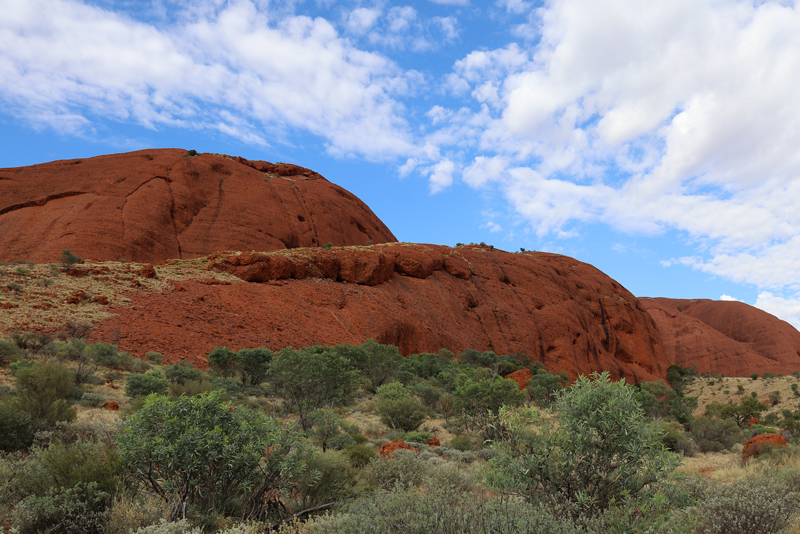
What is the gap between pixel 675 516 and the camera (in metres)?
4.16

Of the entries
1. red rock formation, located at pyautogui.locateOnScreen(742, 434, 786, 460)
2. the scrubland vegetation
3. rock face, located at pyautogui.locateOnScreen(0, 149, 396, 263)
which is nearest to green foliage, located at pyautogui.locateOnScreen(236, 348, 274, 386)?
the scrubland vegetation

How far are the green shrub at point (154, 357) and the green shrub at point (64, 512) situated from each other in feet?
59.0

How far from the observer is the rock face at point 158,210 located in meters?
Answer: 37.5

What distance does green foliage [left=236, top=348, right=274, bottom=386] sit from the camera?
2084 centimetres

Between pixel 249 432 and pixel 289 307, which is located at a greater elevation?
pixel 289 307

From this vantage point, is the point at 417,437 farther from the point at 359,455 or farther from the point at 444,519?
the point at 444,519

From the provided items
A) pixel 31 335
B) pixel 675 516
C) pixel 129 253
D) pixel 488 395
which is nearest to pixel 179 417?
pixel 675 516

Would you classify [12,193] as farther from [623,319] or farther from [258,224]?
[623,319]

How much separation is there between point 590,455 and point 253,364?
64.4 ft

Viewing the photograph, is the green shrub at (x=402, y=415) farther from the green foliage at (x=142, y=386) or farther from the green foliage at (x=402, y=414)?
the green foliage at (x=142, y=386)

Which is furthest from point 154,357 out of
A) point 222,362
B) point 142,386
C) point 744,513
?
point 744,513

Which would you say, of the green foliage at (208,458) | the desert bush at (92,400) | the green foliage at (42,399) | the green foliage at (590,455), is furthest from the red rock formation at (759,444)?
the desert bush at (92,400)

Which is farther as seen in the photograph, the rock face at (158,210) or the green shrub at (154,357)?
the rock face at (158,210)

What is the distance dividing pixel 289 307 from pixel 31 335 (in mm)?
15532
